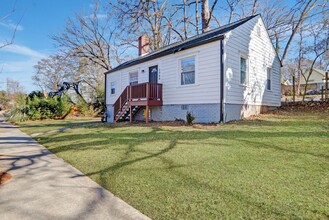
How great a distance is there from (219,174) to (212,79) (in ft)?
21.1

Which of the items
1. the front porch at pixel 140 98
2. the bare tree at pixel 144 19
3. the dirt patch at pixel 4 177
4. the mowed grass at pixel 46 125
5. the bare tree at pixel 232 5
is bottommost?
the dirt patch at pixel 4 177

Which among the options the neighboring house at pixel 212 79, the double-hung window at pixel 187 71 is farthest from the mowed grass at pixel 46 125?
the double-hung window at pixel 187 71

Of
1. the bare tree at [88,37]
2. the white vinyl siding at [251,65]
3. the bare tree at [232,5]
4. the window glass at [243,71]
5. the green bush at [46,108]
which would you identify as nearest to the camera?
the white vinyl siding at [251,65]

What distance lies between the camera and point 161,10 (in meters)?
21.7

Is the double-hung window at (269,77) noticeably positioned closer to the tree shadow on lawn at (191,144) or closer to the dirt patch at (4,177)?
the tree shadow on lawn at (191,144)

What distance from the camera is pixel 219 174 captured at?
3406 mm

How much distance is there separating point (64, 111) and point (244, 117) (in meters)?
16.0

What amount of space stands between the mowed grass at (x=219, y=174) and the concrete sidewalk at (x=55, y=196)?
201 mm

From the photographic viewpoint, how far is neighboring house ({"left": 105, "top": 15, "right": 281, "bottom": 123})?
9195 millimetres

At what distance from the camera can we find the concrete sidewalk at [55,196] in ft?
8.13

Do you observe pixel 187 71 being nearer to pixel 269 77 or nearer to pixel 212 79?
pixel 212 79

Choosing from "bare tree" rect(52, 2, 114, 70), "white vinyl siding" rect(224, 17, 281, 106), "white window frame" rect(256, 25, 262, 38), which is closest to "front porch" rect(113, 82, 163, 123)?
"white vinyl siding" rect(224, 17, 281, 106)

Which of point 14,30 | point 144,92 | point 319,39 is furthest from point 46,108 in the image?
point 319,39

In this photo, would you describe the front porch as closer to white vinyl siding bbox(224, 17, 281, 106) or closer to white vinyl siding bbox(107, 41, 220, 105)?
white vinyl siding bbox(107, 41, 220, 105)
